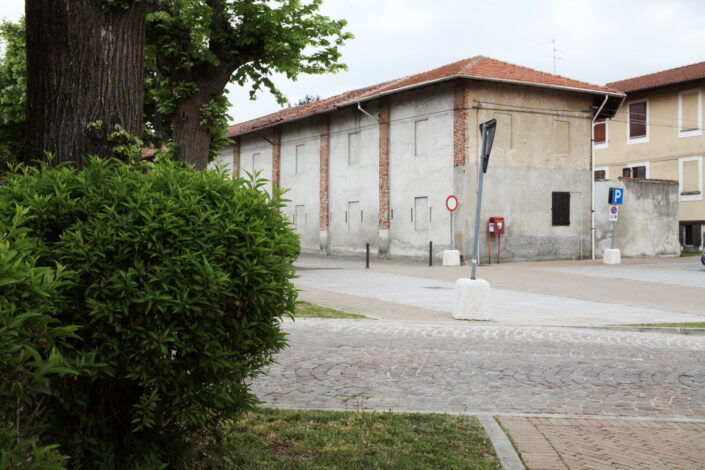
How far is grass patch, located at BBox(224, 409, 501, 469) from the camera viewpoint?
12.8 ft

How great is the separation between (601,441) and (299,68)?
14331mm

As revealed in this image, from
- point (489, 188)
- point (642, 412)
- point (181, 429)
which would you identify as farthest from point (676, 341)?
point (489, 188)

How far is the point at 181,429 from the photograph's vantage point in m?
3.42

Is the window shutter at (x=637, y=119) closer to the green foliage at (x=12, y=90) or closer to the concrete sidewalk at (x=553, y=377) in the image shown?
the concrete sidewalk at (x=553, y=377)

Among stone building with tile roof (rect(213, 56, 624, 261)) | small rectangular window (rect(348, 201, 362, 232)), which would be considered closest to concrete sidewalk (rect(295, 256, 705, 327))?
stone building with tile roof (rect(213, 56, 624, 261))

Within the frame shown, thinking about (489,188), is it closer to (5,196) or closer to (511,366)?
(511,366)

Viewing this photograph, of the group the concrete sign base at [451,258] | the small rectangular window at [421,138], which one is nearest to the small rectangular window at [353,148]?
the small rectangular window at [421,138]

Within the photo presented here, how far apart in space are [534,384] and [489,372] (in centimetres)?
63

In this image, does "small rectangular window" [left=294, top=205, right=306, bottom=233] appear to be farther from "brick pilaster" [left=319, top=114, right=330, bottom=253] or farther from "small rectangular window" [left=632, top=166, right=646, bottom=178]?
"small rectangular window" [left=632, top=166, right=646, bottom=178]

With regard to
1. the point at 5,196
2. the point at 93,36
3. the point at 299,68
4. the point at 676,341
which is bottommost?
the point at 676,341

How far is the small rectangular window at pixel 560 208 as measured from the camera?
30.2 metres

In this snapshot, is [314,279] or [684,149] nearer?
[314,279]

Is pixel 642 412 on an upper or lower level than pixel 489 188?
lower

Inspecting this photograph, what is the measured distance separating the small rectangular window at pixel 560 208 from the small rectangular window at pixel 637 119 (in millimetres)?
15147
